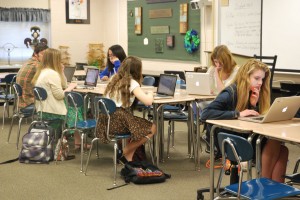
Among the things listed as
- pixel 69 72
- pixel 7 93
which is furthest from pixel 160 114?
pixel 7 93

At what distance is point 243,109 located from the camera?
3.78m

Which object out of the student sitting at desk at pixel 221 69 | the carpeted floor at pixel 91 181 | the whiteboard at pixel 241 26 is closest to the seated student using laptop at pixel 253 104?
the carpeted floor at pixel 91 181

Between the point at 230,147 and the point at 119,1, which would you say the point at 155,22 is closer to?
the point at 119,1

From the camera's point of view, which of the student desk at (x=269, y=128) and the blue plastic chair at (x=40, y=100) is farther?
the blue plastic chair at (x=40, y=100)

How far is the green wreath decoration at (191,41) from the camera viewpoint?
890cm

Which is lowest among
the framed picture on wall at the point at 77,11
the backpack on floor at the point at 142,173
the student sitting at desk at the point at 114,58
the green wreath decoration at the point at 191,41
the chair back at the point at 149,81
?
the backpack on floor at the point at 142,173

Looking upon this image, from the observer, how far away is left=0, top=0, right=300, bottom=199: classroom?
459 cm

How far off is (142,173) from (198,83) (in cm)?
124

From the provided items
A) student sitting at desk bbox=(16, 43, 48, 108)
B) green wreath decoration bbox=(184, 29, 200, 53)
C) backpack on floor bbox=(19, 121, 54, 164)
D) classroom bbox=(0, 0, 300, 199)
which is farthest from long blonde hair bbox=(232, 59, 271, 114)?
green wreath decoration bbox=(184, 29, 200, 53)

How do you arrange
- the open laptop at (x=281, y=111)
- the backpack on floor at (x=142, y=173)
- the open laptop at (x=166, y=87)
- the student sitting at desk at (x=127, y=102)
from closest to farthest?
the open laptop at (x=281, y=111)
the backpack on floor at (x=142, y=173)
the student sitting at desk at (x=127, y=102)
the open laptop at (x=166, y=87)

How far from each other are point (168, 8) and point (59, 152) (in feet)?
15.4

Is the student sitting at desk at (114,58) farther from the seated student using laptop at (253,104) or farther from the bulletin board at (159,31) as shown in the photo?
the seated student using laptop at (253,104)

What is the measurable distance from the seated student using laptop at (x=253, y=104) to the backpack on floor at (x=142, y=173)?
1.20 meters

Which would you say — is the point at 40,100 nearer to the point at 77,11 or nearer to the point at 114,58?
the point at 114,58
